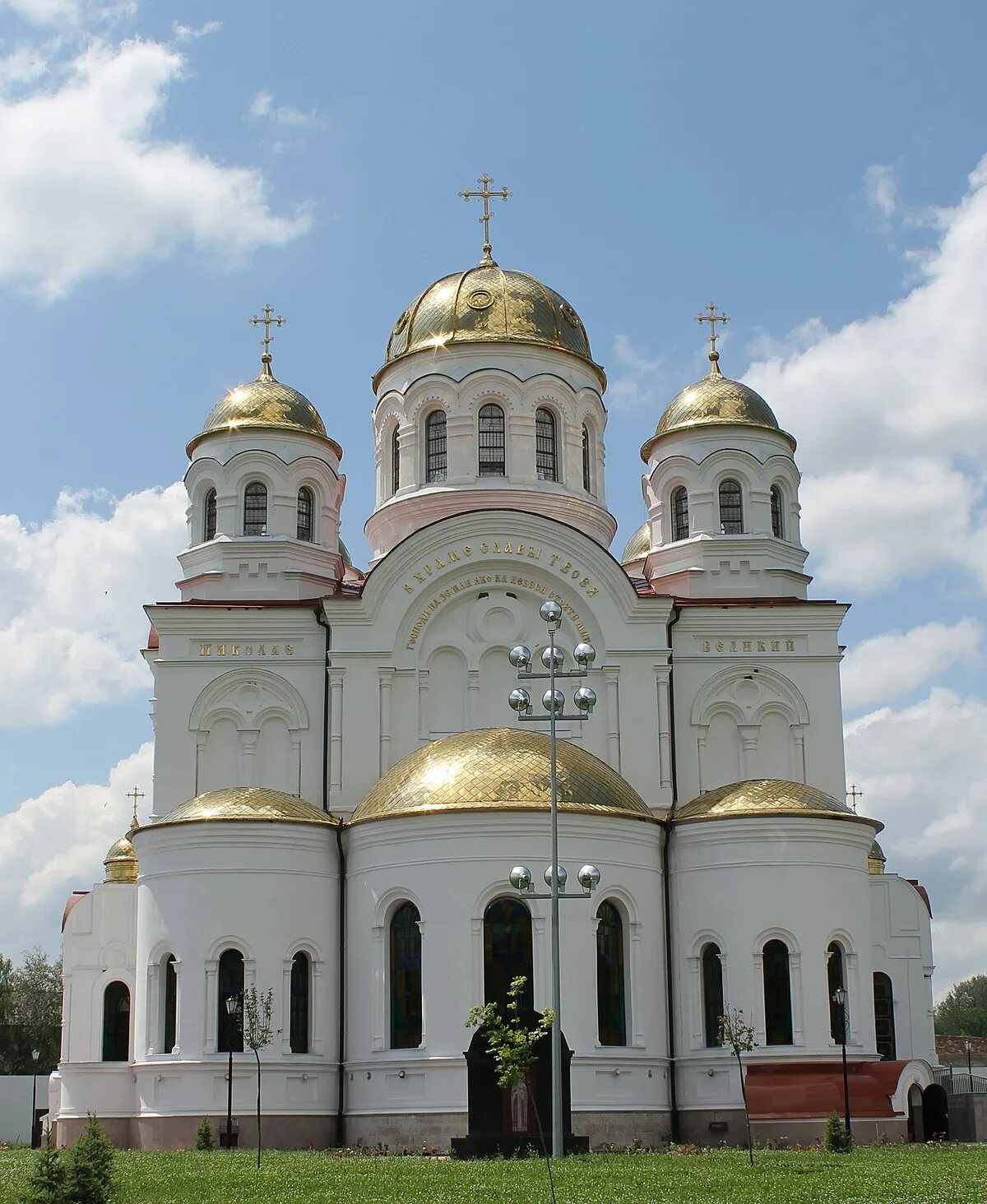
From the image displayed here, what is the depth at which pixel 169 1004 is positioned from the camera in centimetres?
2989

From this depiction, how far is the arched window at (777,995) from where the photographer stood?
2911 centimetres

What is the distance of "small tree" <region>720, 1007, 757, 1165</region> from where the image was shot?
88.9 feet

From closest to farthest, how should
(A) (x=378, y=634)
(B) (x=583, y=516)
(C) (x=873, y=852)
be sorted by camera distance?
(A) (x=378, y=634), (B) (x=583, y=516), (C) (x=873, y=852)

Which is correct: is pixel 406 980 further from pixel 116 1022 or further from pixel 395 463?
pixel 395 463

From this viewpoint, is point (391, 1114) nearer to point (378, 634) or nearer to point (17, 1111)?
point (378, 634)

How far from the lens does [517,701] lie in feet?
76.9

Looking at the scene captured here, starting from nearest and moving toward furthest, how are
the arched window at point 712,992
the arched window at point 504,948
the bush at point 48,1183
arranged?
the bush at point 48,1183, the arched window at point 504,948, the arched window at point 712,992

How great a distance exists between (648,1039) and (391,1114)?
4.48 m

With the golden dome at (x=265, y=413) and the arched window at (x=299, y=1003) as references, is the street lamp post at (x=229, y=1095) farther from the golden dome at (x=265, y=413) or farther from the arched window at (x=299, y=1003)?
the golden dome at (x=265, y=413)

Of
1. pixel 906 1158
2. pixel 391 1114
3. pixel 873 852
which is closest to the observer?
pixel 906 1158

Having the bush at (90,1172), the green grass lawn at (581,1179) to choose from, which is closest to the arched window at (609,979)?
the green grass lawn at (581,1179)

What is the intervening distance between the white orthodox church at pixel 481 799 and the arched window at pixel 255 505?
0.20 ft

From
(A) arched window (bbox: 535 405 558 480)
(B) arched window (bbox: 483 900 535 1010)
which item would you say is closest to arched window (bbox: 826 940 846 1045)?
(B) arched window (bbox: 483 900 535 1010)

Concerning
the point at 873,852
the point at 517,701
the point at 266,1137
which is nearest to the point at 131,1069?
the point at 266,1137
